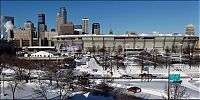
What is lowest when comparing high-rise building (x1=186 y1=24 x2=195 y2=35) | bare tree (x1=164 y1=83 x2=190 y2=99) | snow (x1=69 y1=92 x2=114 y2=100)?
snow (x1=69 y1=92 x2=114 y2=100)

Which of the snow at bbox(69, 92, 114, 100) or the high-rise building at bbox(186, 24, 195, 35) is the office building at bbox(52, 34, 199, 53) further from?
the snow at bbox(69, 92, 114, 100)

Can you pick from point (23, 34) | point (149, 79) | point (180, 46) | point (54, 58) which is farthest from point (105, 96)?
point (23, 34)

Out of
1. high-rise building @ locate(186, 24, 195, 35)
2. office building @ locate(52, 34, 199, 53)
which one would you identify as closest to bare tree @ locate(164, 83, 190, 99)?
office building @ locate(52, 34, 199, 53)

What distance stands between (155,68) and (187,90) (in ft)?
58.6

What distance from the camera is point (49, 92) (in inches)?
976

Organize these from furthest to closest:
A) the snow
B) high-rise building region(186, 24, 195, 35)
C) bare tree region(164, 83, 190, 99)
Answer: high-rise building region(186, 24, 195, 35), the snow, bare tree region(164, 83, 190, 99)

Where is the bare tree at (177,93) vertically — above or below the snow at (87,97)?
above

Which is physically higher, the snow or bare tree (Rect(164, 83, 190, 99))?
bare tree (Rect(164, 83, 190, 99))

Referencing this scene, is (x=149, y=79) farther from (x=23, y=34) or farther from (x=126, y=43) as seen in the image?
(x=23, y=34)

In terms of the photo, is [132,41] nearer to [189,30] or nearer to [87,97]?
[189,30]

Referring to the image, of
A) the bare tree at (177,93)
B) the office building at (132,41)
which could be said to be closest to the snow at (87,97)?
the bare tree at (177,93)

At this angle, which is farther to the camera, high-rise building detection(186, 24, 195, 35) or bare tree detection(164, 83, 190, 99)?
high-rise building detection(186, 24, 195, 35)

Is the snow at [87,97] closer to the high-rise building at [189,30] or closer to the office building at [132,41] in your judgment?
the office building at [132,41]

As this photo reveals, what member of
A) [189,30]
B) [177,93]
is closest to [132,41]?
[189,30]
